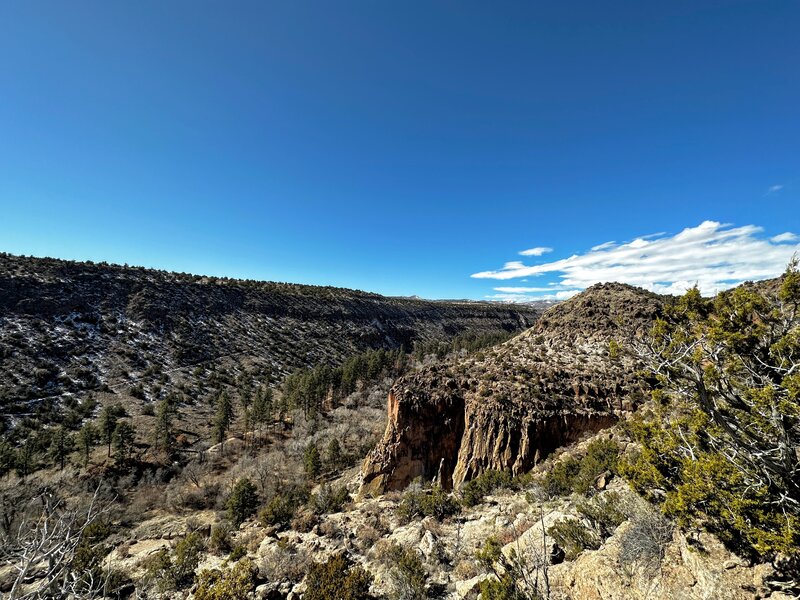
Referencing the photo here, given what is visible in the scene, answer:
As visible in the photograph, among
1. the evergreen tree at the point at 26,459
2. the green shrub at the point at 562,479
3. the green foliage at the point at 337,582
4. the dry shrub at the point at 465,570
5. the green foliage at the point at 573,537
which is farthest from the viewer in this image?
the evergreen tree at the point at 26,459

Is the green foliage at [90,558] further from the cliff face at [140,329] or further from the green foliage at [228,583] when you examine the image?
the cliff face at [140,329]

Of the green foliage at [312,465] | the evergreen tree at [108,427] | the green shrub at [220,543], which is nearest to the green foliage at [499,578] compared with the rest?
the green shrub at [220,543]

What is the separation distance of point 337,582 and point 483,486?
9.22m

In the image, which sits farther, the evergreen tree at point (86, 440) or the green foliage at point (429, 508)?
the evergreen tree at point (86, 440)

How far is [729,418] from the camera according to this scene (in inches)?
293

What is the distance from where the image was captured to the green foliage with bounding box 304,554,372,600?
396 inches

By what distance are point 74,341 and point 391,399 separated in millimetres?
53108

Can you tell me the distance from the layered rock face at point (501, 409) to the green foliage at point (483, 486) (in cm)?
182

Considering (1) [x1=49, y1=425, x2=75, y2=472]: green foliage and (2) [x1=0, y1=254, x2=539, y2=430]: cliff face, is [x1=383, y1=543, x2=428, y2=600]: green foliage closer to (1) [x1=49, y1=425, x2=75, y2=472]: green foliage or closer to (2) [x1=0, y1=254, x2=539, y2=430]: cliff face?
(1) [x1=49, y1=425, x2=75, y2=472]: green foliage

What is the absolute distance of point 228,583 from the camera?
11289 mm

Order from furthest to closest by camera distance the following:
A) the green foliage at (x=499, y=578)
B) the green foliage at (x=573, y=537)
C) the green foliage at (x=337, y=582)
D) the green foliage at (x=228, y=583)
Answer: the green foliage at (x=228, y=583) → the green foliage at (x=337, y=582) → the green foliage at (x=573, y=537) → the green foliage at (x=499, y=578)

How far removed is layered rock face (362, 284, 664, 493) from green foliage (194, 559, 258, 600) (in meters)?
10.4

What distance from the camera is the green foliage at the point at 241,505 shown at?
66.1 ft

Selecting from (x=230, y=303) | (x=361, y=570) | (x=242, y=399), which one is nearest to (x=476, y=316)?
(x=230, y=303)
